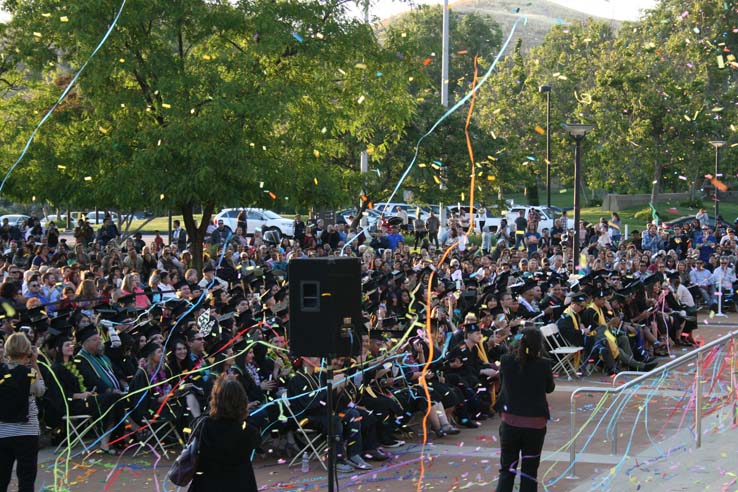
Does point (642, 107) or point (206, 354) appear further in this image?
point (642, 107)

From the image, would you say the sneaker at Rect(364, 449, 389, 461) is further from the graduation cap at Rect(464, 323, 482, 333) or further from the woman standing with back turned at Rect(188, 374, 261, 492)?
the woman standing with back turned at Rect(188, 374, 261, 492)

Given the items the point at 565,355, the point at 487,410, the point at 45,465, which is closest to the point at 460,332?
the point at 487,410

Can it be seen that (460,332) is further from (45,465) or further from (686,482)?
(45,465)

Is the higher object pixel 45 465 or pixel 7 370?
pixel 7 370

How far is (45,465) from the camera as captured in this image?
9.98 meters

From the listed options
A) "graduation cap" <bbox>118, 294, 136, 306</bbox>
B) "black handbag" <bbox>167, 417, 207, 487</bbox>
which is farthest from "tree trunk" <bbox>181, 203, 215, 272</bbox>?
"black handbag" <bbox>167, 417, 207, 487</bbox>

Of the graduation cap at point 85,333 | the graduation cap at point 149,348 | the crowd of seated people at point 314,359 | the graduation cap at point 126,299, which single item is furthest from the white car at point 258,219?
the graduation cap at point 149,348

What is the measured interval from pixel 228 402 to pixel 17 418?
2.08m

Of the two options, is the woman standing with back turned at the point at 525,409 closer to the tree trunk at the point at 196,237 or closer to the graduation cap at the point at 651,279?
the graduation cap at the point at 651,279

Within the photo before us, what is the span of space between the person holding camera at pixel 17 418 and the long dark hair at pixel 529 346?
12.2 feet

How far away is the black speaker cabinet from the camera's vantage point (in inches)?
321

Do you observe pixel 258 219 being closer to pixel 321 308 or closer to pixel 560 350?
pixel 560 350

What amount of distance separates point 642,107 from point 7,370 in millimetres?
41818

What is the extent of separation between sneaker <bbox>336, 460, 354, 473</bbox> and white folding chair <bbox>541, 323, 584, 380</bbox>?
571cm
